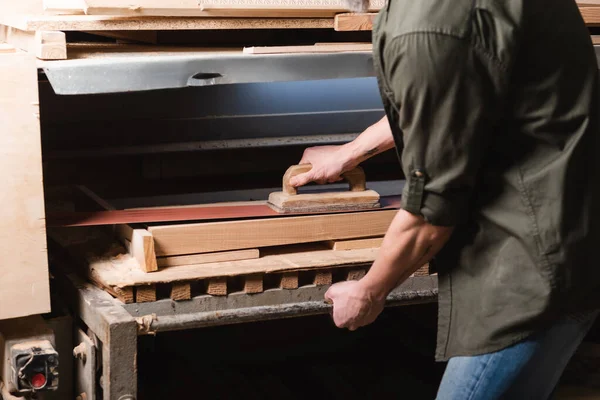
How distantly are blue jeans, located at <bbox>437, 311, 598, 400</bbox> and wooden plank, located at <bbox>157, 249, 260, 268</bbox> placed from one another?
0.89 meters

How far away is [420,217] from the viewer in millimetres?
1913

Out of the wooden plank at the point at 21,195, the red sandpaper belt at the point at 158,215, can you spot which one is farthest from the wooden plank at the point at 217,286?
the wooden plank at the point at 21,195

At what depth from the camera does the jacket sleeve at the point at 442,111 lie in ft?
5.59

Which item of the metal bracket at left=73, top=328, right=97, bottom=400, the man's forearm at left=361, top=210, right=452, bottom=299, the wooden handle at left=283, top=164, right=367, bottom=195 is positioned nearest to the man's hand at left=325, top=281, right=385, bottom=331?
the man's forearm at left=361, top=210, right=452, bottom=299

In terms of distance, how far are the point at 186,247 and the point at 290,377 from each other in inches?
65.1

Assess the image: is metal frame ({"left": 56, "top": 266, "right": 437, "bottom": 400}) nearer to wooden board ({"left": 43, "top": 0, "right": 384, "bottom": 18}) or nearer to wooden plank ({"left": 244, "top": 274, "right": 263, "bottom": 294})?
wooden plank ({"left": 244, "top": 274, "right": 263, "bottom": 294})

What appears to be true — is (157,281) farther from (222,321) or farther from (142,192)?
(142,192)

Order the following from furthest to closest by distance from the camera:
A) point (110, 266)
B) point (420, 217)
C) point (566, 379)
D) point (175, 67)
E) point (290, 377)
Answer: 1. point (290, 377)
2. point (566, 379)
3. point (110, 266)
4. point (175, 67)
5. point (420, 217)

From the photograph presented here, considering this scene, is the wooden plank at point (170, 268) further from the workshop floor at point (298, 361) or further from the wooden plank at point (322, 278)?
the workshop floor at point (298, 361)

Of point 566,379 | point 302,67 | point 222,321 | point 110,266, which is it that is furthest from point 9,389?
point 566,379

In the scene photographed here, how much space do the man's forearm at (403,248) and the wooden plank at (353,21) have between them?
93 centimetres

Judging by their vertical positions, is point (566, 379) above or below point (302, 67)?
below

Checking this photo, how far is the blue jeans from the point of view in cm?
194

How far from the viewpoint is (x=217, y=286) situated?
2.59 metres
